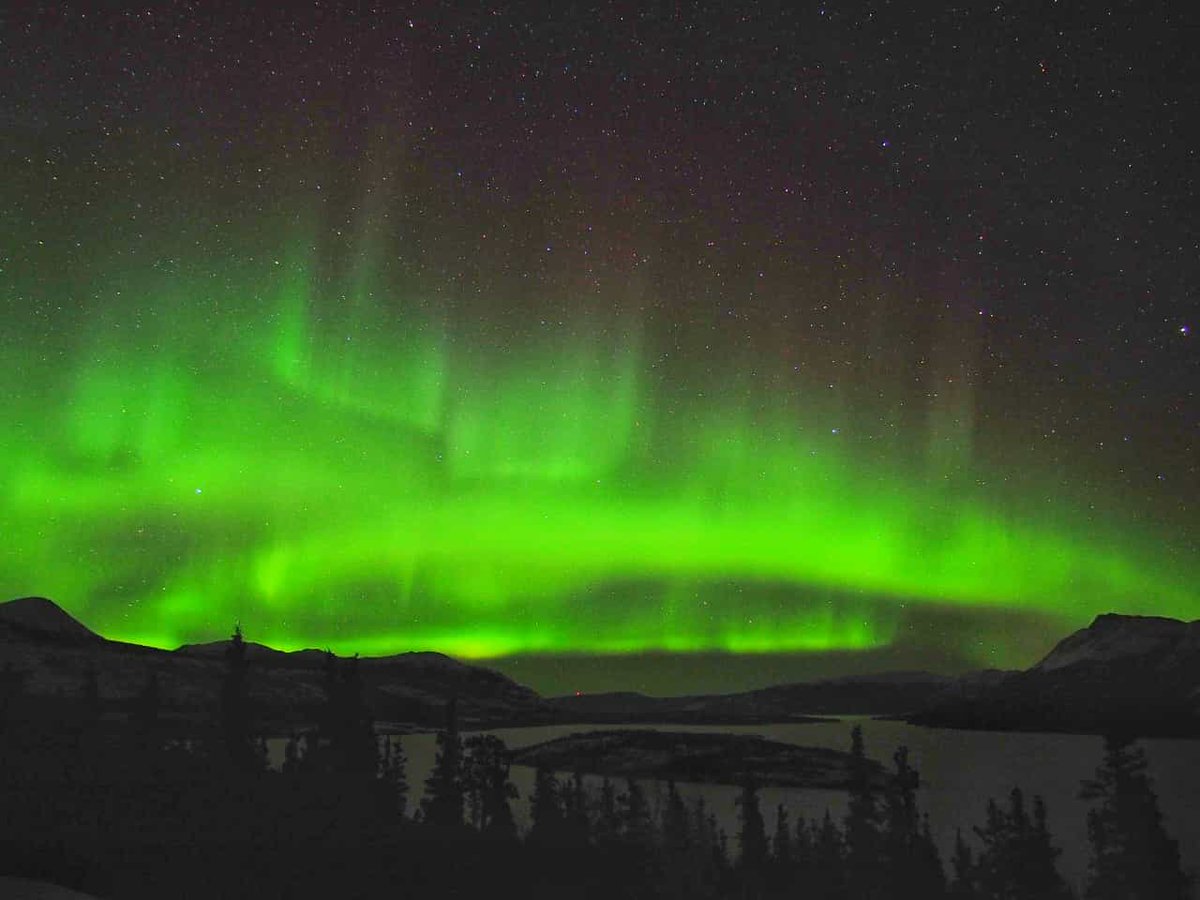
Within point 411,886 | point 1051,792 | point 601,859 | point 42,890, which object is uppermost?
point 42,890

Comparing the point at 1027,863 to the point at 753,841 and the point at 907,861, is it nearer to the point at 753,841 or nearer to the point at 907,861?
the point at 907,861

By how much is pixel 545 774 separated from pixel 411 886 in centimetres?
3518

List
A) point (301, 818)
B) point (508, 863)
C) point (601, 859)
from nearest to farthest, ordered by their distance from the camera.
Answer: point (508, 863)
point (301, 818)
point (601, 859)

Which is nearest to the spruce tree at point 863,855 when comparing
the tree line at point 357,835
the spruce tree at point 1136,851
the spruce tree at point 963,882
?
the tree line at point 357,835

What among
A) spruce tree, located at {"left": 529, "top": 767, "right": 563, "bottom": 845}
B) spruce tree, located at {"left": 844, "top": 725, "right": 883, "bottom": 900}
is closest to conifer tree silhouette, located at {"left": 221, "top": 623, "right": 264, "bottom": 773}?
spruce tree, located at {"left": 529, "top": 767, "right": 563, "bottom": 845}

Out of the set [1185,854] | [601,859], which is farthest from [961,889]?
[1185,854]

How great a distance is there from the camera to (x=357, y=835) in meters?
52.5

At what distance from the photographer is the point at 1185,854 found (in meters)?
115

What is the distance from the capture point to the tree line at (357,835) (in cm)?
3766

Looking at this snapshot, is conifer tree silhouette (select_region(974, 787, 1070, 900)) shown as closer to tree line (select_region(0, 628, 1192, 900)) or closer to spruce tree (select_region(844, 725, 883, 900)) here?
tree line (select_region(0, 628, 1192, 900))

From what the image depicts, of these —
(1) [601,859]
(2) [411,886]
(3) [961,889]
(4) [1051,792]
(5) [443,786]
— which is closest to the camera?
(2) [411,886]

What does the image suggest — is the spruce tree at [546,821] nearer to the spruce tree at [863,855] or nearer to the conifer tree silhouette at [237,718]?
the conifer tree silhouette at [237,718]

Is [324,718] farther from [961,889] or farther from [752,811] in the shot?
[961,889]

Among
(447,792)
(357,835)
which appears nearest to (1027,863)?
(447,792)
